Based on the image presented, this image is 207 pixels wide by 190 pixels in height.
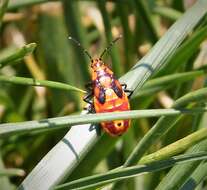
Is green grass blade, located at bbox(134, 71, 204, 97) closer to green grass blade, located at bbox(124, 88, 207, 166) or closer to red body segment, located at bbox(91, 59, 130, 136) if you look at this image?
red body segment, located at bbox(91, 59, 130, 136)

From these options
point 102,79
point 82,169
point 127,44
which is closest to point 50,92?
point 127,44

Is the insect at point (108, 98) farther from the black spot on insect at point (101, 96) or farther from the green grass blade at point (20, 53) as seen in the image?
the green grass blade at point (20, 53)

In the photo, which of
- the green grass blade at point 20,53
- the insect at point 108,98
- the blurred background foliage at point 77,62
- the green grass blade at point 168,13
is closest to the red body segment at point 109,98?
the insect at point 108,98

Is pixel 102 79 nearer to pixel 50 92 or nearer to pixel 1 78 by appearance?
pixel 1 78

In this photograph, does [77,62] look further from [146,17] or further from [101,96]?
[101,96]

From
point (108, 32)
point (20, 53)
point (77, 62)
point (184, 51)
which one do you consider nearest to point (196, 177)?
point (20, 53)
